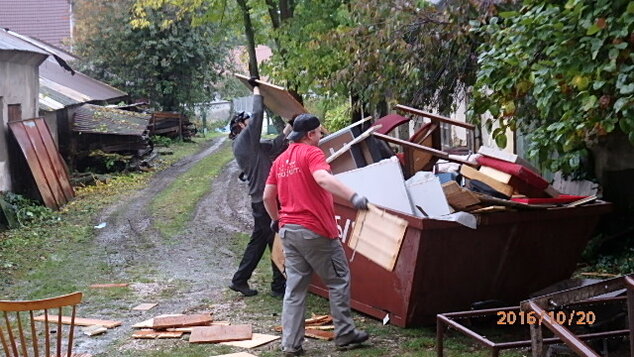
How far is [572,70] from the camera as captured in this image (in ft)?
17.1

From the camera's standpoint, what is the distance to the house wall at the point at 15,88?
52.6 ft

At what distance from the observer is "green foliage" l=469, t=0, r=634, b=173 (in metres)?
5.01

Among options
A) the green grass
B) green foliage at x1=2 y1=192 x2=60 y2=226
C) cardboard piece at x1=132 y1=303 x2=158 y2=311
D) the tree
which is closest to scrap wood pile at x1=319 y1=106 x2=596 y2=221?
cardboard piece at x1=132 y1=303 x2=158 y2=311

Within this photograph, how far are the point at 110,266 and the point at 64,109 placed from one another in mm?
12774

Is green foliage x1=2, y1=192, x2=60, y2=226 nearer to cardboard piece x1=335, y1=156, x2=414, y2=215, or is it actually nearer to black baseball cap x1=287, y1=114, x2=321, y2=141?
cardboard piece x1=335, y1=156, x2=414, y2=215

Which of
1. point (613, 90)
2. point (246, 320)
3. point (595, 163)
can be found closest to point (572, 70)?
point (613, 90)

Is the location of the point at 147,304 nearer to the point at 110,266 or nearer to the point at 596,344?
the point at 110,266

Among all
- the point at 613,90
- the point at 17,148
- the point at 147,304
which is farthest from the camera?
the point at 17,148

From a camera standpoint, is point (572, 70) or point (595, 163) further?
point (595, 163)

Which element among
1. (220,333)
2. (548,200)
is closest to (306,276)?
(220,333)

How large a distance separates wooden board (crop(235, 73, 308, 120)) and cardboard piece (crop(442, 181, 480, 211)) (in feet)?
8.02

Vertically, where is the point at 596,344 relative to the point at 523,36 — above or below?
below

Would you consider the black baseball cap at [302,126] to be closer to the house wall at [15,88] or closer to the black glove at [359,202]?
the black glove at [359,202]

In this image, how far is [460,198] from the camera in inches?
255
